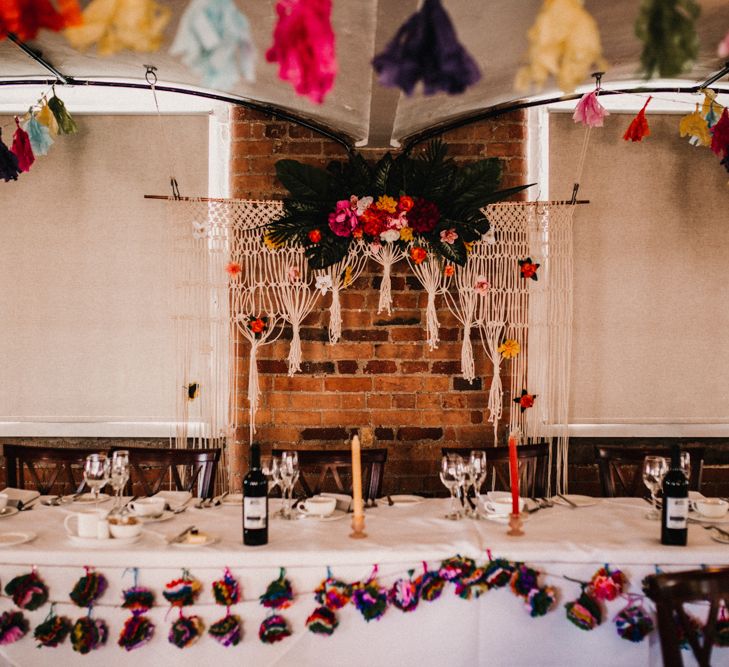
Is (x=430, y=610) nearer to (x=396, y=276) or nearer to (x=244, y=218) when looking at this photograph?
(x=396, y=276)

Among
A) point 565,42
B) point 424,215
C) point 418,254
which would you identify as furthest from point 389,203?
point 565,42

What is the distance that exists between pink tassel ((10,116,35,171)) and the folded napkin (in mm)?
1425

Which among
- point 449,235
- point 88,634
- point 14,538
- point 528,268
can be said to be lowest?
point 88,634

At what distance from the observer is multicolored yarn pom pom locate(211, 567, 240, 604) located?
1828mm

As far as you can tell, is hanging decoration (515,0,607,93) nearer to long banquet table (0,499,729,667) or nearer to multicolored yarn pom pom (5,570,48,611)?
long banquet table (0,499,729,667)

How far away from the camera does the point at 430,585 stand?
186cm

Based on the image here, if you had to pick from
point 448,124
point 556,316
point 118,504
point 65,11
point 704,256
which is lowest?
point 118,504

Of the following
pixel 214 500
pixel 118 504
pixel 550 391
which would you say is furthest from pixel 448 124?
pixel 118 504

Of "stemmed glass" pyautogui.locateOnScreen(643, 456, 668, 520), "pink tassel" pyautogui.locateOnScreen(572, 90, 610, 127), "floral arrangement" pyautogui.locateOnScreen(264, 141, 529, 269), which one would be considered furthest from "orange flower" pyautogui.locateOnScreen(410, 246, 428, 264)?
"stemmed glass" pyautogui.locateOnScreen(643, 456, 668, 520)

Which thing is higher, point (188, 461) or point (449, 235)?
point (449, 235)

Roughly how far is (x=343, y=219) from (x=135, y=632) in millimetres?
1952

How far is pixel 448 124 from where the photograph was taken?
11.0 feet

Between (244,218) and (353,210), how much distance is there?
21.8 inches

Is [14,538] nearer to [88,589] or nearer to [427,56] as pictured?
[88,589]
